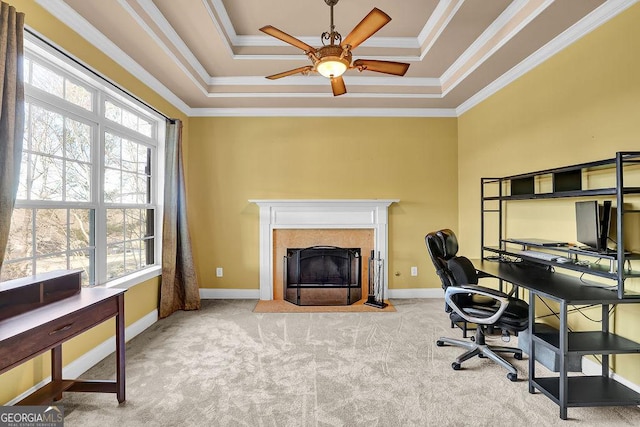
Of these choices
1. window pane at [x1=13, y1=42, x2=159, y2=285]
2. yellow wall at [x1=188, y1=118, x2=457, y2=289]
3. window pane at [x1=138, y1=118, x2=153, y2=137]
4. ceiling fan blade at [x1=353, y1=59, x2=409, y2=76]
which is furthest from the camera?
yellow wall at [x1=188, y1=118, x2=457, y2=289]

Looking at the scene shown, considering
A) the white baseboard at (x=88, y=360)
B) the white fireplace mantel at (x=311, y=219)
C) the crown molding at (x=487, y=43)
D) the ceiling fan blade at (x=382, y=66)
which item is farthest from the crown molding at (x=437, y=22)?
the white baseboard at (x=88, y=360)

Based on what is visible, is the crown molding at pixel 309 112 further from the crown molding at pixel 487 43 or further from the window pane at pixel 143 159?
the window pane at pixel 143 159

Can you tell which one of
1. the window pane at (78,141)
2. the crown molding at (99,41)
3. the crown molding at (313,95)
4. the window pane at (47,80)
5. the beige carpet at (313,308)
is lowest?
the beige carpet at (313,308)

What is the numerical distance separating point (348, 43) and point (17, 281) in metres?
2.48

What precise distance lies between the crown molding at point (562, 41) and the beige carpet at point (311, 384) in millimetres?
2589

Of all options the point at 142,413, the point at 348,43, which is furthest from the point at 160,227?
the point at 348,43

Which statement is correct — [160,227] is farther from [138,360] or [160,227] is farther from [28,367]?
[28,367]

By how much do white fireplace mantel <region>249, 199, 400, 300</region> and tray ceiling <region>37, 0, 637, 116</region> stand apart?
1.28m

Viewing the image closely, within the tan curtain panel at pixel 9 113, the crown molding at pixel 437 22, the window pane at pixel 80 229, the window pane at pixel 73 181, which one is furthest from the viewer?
the crown molding at pixel 437 22

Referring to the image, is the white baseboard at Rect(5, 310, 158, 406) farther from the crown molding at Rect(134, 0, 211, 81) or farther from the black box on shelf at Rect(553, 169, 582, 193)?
the black box on shelf at Rect(553, 169, 582, 193)

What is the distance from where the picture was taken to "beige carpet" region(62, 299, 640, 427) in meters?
1.88

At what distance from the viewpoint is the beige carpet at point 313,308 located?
3.81 m

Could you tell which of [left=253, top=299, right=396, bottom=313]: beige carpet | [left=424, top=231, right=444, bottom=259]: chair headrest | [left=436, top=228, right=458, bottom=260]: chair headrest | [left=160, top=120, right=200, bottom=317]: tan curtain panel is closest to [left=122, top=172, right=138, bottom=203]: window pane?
[left=160, top=120, right=200, bottom=317]: tan curtain panel

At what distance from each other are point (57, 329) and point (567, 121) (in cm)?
375
